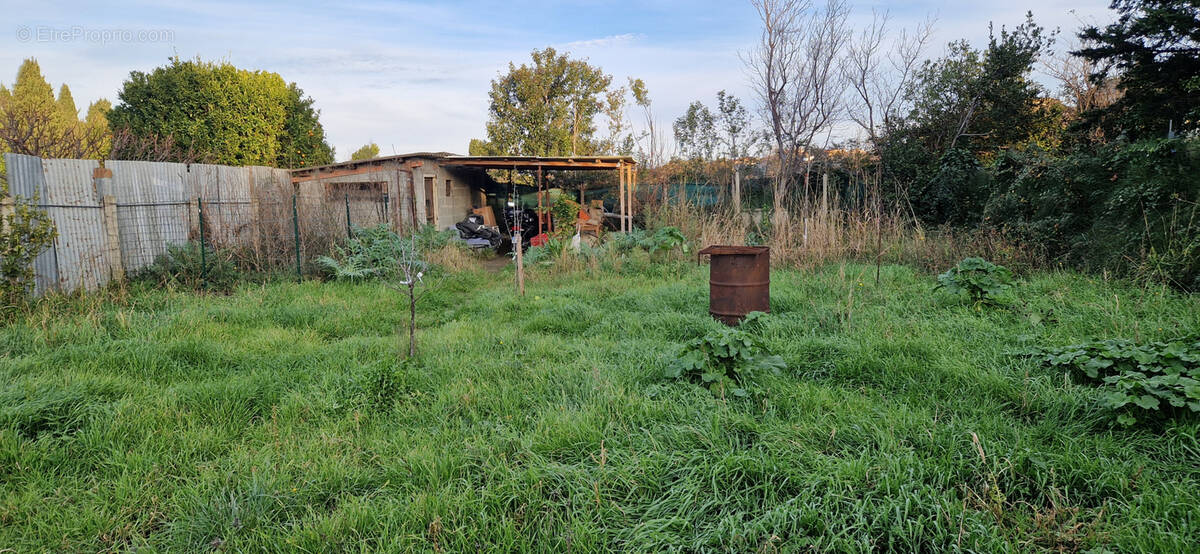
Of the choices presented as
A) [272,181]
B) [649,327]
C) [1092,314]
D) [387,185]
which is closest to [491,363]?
[649,327]

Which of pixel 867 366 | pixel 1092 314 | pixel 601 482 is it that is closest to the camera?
pixel 601 482

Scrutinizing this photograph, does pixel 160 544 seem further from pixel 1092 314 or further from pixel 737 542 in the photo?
pixel 1092 314

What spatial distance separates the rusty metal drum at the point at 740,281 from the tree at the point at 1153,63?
233 inches

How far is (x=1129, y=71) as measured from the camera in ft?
28.1

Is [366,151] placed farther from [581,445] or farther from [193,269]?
[581,445]

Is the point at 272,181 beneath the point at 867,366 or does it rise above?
above

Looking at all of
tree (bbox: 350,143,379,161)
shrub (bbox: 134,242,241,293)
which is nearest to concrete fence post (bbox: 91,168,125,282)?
shrub (bbox: 134,242,241,293)

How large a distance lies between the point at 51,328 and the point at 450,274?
4604mm

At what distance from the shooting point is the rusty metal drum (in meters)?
5.23

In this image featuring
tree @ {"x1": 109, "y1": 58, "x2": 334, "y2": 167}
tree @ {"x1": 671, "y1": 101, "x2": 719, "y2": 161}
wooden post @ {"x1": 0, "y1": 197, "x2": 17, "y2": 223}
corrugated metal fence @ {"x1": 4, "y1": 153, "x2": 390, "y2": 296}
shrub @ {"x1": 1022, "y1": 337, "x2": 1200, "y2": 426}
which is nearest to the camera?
shrub @ {"x1": 1022, "y1": 337, "x2": 1200, "y2": 426}

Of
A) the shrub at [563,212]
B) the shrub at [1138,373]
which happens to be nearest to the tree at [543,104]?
the shrub at [563,212]

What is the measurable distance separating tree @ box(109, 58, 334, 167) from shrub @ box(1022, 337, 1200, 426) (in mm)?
17525

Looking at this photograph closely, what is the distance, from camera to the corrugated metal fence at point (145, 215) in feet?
21.0

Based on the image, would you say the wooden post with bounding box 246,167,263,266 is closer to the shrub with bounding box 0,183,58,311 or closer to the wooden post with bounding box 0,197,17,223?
the shrub with bounding box 0,183,58,311
